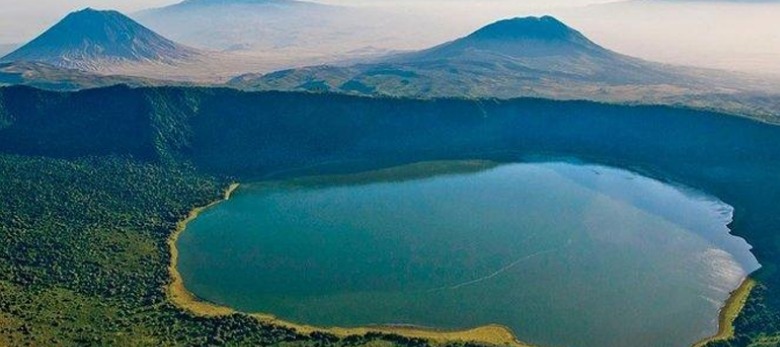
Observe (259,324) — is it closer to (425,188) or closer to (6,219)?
(6,219)

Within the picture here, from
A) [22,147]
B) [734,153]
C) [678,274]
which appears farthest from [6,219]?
[734,153]

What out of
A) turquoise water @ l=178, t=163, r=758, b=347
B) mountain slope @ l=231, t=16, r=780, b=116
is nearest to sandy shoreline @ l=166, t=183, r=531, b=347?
turquoise water @ l=178, t=163, r=758, b=347

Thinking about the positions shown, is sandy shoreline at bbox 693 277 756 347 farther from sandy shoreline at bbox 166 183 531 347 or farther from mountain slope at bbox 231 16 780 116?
mountain slope at bbox 231 16 780 116

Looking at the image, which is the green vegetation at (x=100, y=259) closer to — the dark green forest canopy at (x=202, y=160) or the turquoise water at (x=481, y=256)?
the dark green forest canopy at (x=202, y=160)

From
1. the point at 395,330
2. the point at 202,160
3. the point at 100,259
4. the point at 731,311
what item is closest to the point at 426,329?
the point at 395,330

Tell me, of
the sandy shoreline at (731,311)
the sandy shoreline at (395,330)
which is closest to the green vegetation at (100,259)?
the sandy shoreline at (395,330)

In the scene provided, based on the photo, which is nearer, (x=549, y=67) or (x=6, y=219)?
(x=6, y=219)

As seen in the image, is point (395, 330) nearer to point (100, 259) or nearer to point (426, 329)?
point (426, 329)
